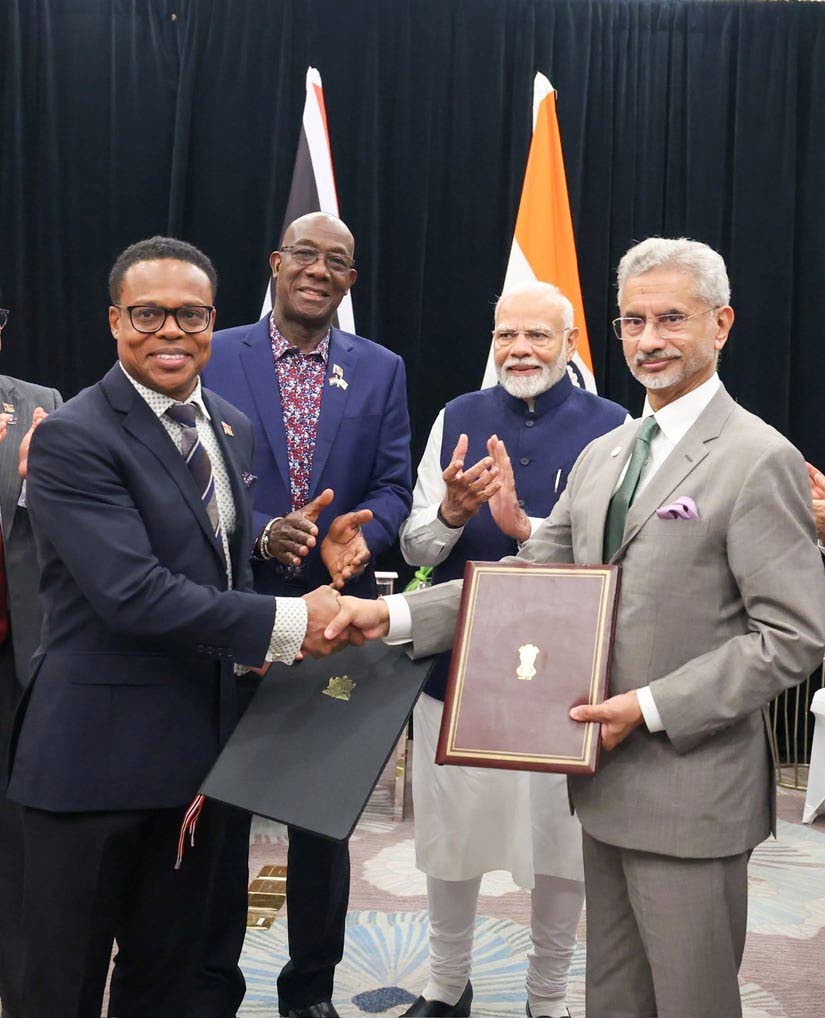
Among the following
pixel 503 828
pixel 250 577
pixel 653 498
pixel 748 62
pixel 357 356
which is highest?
pixel 748 62

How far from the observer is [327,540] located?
8.43 ft

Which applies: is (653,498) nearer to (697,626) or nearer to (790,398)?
(697,626)

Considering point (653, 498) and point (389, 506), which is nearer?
point (653, 498)

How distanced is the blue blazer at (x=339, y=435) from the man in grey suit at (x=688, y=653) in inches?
35.0

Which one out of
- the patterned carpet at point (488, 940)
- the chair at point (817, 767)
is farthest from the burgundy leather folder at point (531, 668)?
the chair at point (817, 767)

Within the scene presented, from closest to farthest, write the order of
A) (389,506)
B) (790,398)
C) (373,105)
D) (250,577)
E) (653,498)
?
(653,498), (250,577), (389,506), (373,105), (790,398)

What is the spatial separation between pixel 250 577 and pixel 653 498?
2.69 ft

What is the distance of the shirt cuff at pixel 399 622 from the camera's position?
2098 mm

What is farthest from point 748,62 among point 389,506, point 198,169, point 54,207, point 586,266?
point 389,506

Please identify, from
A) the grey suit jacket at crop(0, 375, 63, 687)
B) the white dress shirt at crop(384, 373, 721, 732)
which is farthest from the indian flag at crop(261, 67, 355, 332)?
the white dress shirt at crop(384, 373, 721, 732)

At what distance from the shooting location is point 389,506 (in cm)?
275

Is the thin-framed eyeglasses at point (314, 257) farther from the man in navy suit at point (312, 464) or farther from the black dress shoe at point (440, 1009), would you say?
the black dress shoe at point (440, 1009)

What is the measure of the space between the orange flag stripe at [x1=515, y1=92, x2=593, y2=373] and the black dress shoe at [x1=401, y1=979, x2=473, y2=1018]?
3091 mm

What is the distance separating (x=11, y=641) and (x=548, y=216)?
3.45 meters
